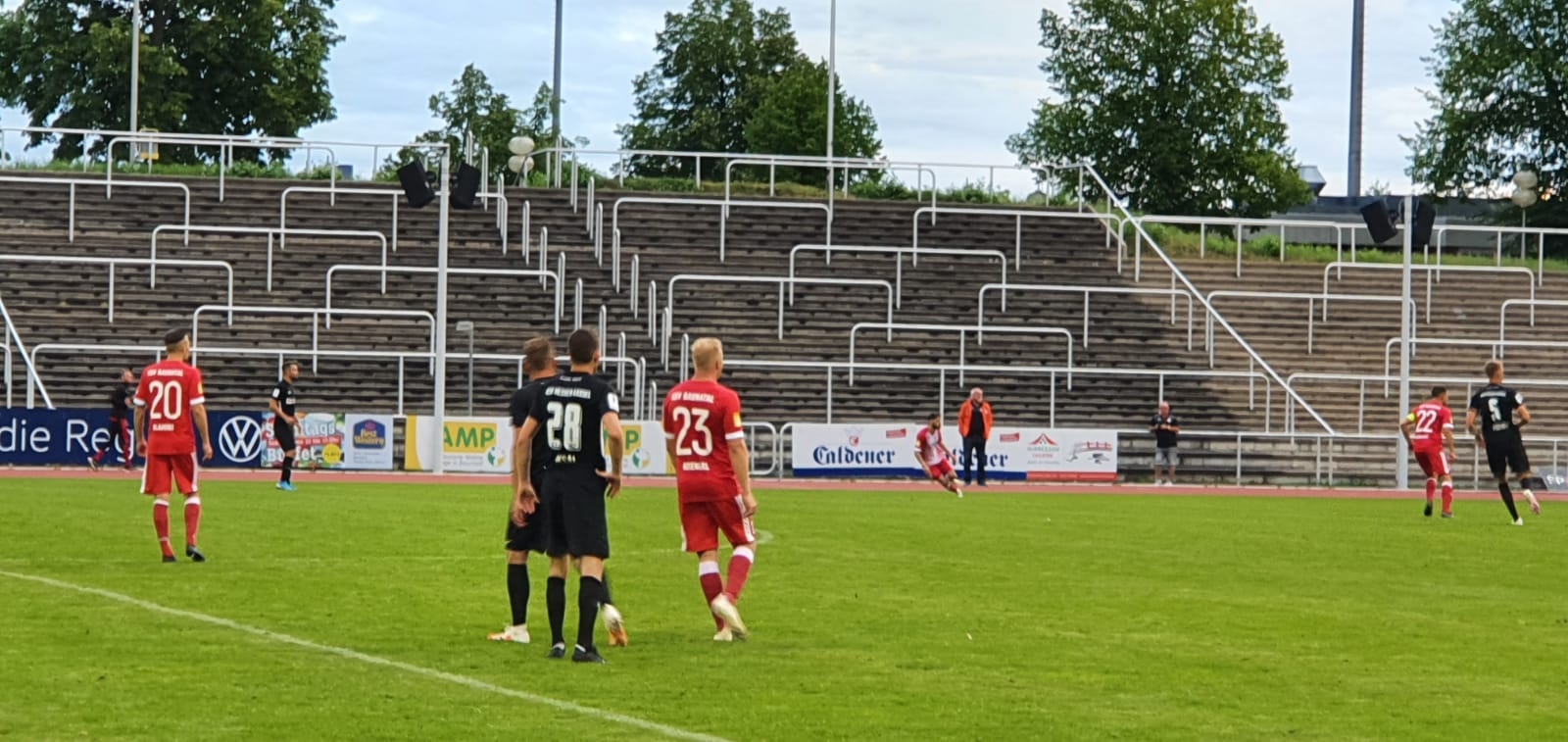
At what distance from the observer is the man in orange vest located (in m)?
39.2

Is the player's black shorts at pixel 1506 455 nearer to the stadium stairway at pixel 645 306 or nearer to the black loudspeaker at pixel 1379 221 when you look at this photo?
the black loudspeaker at pixel 1379 221

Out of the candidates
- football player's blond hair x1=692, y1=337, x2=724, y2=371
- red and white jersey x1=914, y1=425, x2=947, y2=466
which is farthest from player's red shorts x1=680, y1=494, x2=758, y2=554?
red and white jersey x1=914, y1=425, x2=947, y2=466

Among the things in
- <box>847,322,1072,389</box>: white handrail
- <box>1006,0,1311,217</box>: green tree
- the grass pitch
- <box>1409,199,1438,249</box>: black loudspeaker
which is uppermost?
<box>1006,0,1311,217</box>: green tree

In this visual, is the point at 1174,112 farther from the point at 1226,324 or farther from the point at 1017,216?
the point at 1226,324

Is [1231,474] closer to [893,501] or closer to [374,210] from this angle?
[893,501]

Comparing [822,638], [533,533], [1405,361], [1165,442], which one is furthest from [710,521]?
[1405,361]

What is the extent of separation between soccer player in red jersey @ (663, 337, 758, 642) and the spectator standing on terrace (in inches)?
1149

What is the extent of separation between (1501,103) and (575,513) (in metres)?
65.7

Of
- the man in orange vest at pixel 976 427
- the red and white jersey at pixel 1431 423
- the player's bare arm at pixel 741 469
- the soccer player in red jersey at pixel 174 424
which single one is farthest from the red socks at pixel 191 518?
the man in orange vest at pixel 976 427

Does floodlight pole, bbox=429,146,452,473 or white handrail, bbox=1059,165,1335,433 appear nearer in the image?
floodlight pole, bbox=429,146,452,473

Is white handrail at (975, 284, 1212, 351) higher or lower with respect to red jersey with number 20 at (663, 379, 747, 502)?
higher

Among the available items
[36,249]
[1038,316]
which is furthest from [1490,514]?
[36,249]

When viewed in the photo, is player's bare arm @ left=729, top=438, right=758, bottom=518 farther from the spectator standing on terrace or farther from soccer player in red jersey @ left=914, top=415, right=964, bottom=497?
the spectator standing on terrace

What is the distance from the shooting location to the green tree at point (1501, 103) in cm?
7150
